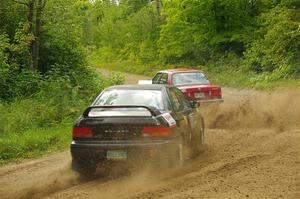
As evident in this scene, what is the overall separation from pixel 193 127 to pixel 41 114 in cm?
579

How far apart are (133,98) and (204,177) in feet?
6.65

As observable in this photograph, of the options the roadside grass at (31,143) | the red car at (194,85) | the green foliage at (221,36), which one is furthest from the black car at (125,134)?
the green foliage at (221,36)

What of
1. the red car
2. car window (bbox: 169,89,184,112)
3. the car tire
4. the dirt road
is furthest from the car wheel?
the red car

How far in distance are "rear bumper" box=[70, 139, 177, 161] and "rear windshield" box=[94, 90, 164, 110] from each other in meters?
0.90

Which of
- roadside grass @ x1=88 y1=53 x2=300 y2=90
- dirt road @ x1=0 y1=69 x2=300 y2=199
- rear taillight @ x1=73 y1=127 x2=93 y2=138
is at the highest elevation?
rear taillight @ x1=73 y1=127 x2=93 y2=138

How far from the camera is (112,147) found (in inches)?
306

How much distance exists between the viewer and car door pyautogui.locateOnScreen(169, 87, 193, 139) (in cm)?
866

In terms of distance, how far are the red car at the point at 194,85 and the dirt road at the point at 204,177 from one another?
470 centimetres

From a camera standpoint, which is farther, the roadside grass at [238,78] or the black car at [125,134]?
the roadside grass at [238,78]

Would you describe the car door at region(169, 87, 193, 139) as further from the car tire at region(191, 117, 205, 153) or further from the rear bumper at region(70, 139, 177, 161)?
the rear bumper at region(70, 139, 177, 161)

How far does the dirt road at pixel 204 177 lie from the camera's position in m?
6.77

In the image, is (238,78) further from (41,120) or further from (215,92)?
(41,120)

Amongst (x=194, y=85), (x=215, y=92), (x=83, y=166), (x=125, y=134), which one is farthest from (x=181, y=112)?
(x=215, y=92)

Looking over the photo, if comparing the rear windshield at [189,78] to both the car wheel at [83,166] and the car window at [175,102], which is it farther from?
the car wheel at [83,166]
